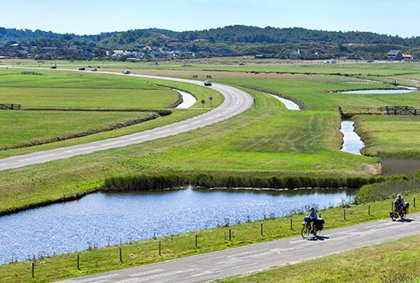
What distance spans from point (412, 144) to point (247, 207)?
39344 millimetres

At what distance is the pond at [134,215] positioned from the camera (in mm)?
50250

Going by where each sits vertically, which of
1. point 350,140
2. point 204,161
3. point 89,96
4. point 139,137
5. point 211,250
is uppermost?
point 211,250

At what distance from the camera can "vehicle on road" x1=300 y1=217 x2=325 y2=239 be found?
147 ft

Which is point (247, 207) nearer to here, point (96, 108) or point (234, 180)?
point (234, 180)

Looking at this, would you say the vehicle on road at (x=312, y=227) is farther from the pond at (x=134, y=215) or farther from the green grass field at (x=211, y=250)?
the pond at (x=134, y=215)

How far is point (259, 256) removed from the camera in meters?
41.0

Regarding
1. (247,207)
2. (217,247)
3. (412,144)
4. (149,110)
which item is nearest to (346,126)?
(412,144)

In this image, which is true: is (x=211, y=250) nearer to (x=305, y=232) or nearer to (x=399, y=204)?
(x=305, y=232)

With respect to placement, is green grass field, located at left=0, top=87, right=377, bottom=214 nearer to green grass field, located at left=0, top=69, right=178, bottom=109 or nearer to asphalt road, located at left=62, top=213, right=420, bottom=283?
asphalt road, located at left=62, top=213, right=420, bottom=283

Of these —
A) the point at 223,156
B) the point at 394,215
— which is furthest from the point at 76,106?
the point at 394,215

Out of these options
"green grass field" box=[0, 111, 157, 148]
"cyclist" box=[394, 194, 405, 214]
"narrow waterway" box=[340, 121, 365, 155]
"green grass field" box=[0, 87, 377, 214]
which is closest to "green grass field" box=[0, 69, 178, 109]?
"green grass field" box=[0, 111, 157, 148]

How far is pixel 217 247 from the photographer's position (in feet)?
142

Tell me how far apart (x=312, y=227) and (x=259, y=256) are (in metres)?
5.35

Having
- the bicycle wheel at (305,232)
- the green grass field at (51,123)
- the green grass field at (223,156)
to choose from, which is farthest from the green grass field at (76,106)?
the bicycle wheel at (305,232)
